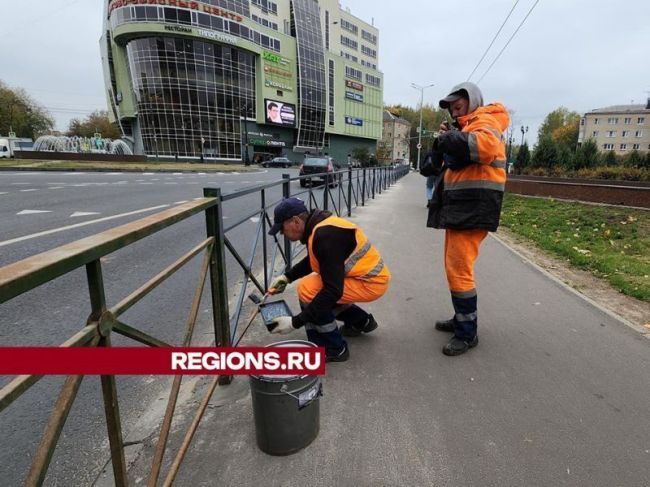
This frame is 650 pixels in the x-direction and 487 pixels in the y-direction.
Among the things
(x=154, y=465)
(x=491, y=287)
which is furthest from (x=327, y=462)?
(x=491, y=287)

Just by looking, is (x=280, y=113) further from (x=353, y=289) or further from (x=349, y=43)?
(x=353, y=289)

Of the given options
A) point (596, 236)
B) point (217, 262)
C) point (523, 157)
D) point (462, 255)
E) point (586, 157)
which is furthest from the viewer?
point (523, 157)

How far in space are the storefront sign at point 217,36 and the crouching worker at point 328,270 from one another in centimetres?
5243

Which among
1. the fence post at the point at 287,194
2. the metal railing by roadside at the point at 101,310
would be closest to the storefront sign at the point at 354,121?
the fence post at the point at 287,194

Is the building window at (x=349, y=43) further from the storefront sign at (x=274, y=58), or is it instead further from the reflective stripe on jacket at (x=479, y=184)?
the reflective stripe on jacket at (x=479, y=184)

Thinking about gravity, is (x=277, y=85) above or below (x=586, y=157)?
above

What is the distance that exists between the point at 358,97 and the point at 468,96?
73719 mm

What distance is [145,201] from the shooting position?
10367 millimetres

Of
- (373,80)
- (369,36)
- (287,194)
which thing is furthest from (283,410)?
(369,36)

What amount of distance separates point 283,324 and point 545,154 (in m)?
29.3

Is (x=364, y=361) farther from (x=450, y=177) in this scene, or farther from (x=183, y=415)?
(x=450, y=177)

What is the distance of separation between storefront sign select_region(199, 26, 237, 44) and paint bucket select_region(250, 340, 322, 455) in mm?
53453

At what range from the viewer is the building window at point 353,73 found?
68312mm

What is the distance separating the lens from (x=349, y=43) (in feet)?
236
